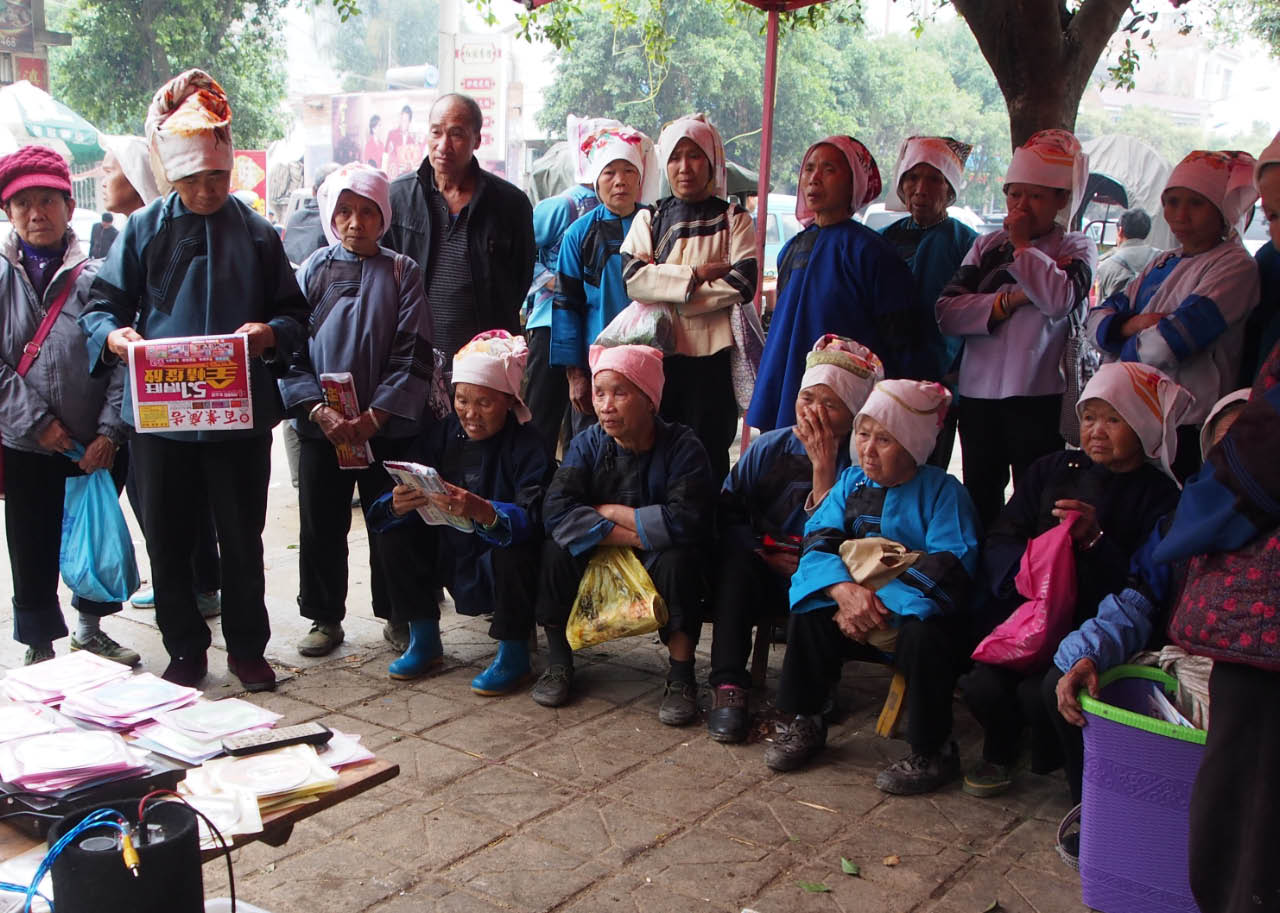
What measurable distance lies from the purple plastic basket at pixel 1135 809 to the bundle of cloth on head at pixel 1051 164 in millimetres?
2143

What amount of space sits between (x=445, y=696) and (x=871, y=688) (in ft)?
5.27

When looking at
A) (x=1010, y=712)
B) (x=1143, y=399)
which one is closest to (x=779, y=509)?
(x=1010, y=712)

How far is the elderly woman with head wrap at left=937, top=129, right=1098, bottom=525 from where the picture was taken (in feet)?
14.1

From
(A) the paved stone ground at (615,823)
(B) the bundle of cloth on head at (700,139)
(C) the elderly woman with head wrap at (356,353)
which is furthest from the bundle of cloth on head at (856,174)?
(A) the paved stone ground at (615,823)

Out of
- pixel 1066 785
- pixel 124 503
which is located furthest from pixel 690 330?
pixel 124 503

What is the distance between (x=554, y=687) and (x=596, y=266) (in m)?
1.84

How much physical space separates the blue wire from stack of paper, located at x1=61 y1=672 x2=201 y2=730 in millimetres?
586

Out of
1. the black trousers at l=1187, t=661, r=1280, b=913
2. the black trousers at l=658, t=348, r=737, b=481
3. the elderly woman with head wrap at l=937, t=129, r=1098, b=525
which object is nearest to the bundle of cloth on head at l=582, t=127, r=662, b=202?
the black trousers at l=658, t=348, r=737, b=481

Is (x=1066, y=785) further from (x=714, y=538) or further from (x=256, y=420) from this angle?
(x=256, y=420)

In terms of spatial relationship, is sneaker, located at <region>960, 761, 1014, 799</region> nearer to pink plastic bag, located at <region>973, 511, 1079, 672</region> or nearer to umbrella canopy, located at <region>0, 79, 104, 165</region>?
pink plastic bag, located at <region>973, 511, 1079, 672</region>

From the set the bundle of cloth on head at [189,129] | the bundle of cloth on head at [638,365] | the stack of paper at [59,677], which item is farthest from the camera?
the bundle of cloth on head at [638,365]

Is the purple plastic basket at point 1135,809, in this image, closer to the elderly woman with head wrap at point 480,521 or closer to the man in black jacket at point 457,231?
the elderly woman with head wrap at point 480,521

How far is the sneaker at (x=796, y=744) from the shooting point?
3.72m

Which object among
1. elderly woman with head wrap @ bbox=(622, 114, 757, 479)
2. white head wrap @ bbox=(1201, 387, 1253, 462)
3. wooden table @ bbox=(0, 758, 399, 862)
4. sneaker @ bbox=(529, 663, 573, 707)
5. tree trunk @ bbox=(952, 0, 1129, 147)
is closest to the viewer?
wooden table @ bbox=(0, 758, 399, 862)
